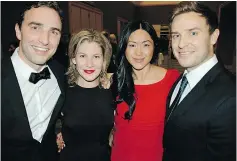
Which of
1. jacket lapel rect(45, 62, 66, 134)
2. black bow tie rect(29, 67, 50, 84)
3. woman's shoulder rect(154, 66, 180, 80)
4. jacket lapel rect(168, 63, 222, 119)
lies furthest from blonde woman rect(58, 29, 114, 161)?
jacket lapel rect(168, 63, 222, 119)

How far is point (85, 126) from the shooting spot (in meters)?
2.26

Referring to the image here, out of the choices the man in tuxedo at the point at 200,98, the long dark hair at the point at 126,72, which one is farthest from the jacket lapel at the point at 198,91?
the long dark hair at the point at 126,72

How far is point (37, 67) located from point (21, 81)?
0.68 feet

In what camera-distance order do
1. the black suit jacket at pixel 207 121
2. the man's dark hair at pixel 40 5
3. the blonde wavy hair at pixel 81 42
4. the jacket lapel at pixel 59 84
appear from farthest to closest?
the blonde wavy hair at pixel 81 42 < the jacket lapel at pixel 59 84 < the man's dark hair at pixel 40 5 < the black suit jacket at pixel 207 121

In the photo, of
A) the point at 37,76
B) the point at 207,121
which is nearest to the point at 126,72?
the point at 37,76

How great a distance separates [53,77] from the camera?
7.64ft

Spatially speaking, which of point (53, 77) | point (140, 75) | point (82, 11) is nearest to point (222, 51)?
point (82, 11)

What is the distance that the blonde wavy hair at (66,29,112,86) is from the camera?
7.73ft

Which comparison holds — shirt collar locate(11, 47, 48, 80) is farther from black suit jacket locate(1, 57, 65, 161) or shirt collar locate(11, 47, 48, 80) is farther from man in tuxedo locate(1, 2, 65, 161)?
black suit jacket locate(1, 57, 65, 161)

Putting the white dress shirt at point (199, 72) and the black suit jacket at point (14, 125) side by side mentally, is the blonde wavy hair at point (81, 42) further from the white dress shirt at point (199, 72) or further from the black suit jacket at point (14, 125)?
the white dress shirt at point (199, 72)

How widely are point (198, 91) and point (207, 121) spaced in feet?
0.74

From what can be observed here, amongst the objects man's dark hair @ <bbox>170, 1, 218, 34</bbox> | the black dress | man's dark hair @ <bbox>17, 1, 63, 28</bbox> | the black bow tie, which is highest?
man's dark hair @ <bbox>17, 1, 63, 28</bbox>

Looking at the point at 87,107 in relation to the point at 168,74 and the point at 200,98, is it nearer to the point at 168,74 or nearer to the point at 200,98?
the point at 168,74

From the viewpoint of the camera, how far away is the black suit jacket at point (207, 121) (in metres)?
1.42
